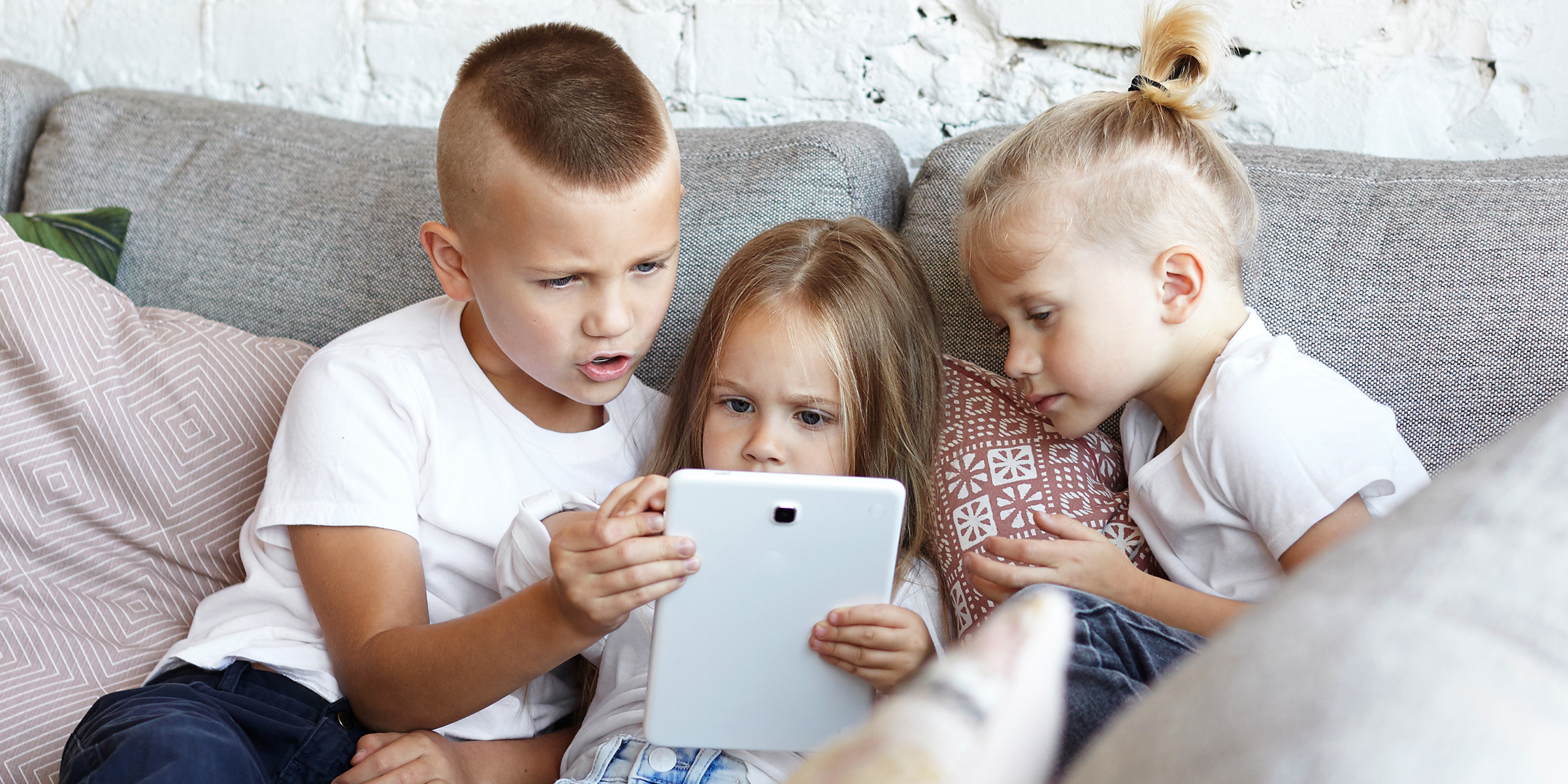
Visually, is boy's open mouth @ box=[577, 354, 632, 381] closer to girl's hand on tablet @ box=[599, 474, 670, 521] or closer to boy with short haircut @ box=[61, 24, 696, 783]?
boy with short haircut @ box=[61, 24, 696, 783]

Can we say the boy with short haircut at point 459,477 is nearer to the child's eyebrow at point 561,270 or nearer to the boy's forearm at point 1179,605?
the child's eyebrow at point 561,270

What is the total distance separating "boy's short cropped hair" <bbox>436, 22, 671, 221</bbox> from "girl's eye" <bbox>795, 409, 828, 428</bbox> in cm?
29

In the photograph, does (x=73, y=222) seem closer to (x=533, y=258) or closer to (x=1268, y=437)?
(x=533, y=258)

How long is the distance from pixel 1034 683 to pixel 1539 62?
1.45 m

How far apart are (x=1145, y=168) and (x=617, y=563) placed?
640 millimetres

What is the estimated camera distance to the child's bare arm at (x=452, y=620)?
857mm

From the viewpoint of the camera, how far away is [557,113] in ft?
3.39

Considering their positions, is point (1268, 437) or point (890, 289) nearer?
point (1268, 437)

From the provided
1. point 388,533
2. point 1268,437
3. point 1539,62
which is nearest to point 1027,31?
point 1539,62

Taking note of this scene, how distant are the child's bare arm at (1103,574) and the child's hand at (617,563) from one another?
0.27 m

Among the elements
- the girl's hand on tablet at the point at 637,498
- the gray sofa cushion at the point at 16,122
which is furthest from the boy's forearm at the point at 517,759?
the gray sofa cushion at the point at 16,122

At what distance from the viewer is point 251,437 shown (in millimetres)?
1242

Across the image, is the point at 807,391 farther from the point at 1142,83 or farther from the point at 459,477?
the point at 1142,83

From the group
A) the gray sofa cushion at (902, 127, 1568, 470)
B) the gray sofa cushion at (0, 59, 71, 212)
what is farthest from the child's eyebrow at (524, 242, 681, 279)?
the gray sofa cushion at (0, 59, 71, 212)
